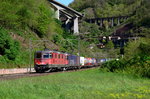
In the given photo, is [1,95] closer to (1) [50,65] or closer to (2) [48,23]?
(1) [50,65]

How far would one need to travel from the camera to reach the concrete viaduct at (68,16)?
311ft

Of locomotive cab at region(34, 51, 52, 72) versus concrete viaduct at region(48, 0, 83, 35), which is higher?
concrete viaduct at region(48, 0, 83, 35)

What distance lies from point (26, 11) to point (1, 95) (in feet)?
147

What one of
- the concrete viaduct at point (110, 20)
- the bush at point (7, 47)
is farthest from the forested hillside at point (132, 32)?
the bush at point (7, 47)

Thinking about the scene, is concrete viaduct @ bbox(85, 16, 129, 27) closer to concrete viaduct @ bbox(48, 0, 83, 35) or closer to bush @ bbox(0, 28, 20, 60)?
concrete viaduct @ bbox(48, 0, 83, 35)

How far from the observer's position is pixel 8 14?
47906 millimetres

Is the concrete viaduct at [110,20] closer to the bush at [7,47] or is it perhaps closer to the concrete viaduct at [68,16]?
the concrete viaduct at [68,16]

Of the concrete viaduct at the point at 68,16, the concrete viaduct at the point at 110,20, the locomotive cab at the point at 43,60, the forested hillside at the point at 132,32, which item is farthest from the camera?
the concrete viaduct at the point at 110,20

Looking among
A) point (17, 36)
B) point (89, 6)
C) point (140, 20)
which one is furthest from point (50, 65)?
point (89, 6)

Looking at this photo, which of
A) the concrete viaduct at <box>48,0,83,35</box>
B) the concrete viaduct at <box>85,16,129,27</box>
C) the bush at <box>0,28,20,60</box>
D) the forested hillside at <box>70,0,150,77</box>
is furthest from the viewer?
the concrete viaduct at <box>85,16,129,27</box>

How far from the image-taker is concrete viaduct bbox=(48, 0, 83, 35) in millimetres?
94875

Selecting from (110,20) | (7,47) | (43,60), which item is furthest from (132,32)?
(110,20)

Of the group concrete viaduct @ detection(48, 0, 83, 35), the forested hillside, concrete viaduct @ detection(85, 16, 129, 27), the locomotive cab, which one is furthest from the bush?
concrete viaduct @ detection(85, 16, 129, 27)

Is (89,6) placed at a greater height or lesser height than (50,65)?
greater
